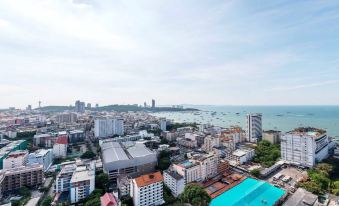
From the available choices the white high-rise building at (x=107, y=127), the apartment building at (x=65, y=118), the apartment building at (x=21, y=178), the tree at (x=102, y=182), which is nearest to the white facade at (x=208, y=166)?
the tree at (x=102, y=182)

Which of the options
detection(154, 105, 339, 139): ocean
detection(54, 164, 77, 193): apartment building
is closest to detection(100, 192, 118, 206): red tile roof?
detection(54, 164, 77, 193): apartment building

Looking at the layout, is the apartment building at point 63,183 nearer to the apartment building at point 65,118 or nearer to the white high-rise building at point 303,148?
the white high-rise building at point 303,148

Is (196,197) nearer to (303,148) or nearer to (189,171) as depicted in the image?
(189,171)

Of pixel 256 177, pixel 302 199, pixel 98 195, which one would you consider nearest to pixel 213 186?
pixel 256 177

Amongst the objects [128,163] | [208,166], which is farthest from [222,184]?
[128,163]

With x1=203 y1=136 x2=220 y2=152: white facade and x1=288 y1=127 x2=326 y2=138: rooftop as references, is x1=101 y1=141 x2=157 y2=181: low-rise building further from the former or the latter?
x1=288 y1=127 x2=326 y2=138: rooftop
